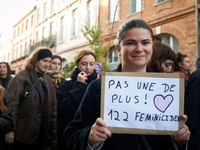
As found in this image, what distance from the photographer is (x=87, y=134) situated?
1.21 meters

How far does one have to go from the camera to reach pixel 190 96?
1422 mm

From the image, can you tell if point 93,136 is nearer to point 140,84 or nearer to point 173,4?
point 140,84

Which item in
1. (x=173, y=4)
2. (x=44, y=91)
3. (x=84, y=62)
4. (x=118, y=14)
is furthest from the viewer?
(x=118, y=14)

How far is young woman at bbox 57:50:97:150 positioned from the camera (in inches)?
86.0

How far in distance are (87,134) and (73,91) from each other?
1005mm

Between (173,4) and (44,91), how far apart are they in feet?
25.8

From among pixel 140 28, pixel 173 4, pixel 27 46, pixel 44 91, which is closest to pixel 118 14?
pixel 173 4

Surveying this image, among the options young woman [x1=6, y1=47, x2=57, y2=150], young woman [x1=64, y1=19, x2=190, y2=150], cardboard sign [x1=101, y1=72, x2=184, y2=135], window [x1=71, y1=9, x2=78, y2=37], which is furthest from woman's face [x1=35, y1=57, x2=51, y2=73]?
window [x1=71, y1=9, x2=78, y2=37]

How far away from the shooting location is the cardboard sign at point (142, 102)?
1.12 metres

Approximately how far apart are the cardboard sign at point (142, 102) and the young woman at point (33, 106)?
1.91 metres

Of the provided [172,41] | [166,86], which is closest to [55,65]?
[166,86]

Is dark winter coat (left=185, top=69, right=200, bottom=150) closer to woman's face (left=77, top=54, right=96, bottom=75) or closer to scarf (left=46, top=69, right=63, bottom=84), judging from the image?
woman's face (left=77, top=54, right=96, bottom=75)

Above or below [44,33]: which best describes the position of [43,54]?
below

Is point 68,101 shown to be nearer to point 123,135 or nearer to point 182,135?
point 123,135
